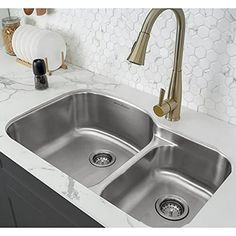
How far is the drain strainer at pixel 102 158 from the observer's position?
1.15 m

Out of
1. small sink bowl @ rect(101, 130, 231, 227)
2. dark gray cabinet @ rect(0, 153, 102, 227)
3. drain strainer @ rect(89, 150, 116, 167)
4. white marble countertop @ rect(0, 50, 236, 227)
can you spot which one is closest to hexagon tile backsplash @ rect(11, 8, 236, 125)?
white marble countertop @ rect(0, 50, 236, 227)

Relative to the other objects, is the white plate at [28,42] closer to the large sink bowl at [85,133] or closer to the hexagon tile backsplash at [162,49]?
the hexagon tile backsplash at [162,49]

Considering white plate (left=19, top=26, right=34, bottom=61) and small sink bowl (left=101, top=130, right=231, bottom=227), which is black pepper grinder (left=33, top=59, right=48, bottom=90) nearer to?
white plate (left=19, top=26, right=34, bottom=61)

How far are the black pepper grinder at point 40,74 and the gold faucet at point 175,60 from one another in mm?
478

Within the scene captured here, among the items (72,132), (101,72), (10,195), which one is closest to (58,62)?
(101,72)

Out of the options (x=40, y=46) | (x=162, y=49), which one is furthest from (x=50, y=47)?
(x=162, y=49)

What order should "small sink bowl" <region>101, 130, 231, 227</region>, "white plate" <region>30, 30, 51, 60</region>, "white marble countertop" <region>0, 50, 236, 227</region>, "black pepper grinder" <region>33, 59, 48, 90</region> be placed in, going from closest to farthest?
"white marble countertop" <region>0, 50, 236, 227</region>, "small sink bowl" <region>101, 130, 231, 227</region>, "black pepper grinder" <region>33, 59, 48, 90</region>, "white plate" <region>30, 30, 51, 60</region>

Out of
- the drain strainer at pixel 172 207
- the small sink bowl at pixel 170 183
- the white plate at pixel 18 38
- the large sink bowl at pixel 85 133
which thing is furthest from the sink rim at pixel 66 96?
the white plate at pixel 18 38

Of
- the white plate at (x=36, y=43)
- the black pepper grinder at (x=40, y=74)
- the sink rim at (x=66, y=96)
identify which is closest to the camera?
the sink rim at (x=66, y=96)

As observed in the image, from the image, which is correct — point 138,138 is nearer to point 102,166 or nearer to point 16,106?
point 102,166

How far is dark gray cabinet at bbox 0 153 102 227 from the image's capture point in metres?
0.79

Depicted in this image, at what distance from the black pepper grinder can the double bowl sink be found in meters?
0.10

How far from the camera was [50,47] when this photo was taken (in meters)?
1.33

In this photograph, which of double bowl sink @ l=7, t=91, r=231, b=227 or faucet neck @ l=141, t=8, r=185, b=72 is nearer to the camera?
faucet neck @ l=141, t=8, r=185, b=72
